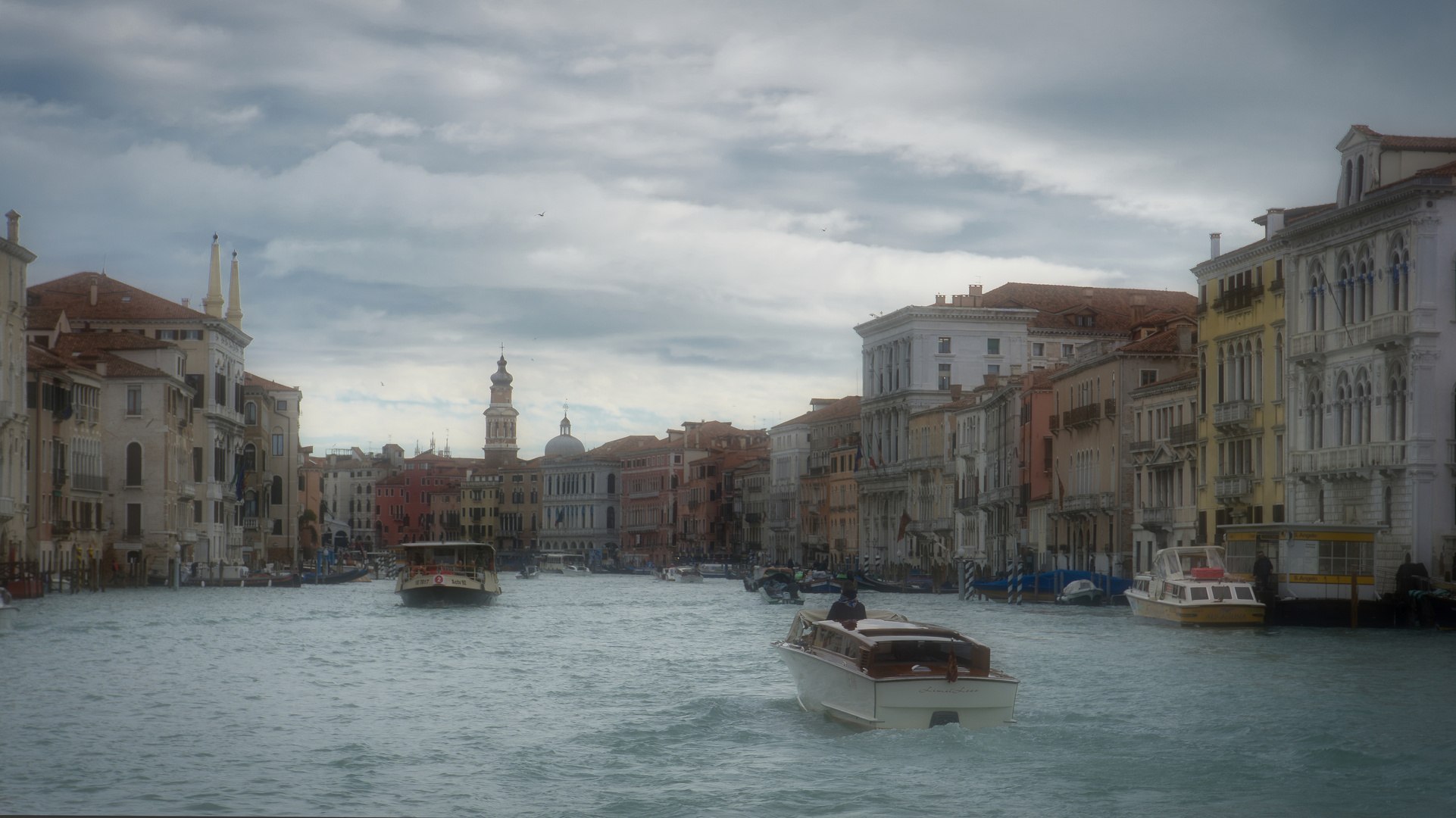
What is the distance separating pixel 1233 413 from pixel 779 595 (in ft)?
55.9

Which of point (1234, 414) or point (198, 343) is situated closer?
point (1234, 414)

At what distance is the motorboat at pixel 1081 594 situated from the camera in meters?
51.2

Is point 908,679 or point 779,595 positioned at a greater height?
point 908,679

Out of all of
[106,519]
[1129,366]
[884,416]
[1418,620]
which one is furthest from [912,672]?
[884,416]

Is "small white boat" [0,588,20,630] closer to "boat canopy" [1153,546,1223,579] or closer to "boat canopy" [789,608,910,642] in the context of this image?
"boat canopy" [789,608,910,642]

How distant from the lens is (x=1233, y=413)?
160 ft

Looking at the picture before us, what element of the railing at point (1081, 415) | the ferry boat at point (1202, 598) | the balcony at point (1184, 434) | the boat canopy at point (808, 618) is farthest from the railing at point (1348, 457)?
the boat canopy at point (808, 618)

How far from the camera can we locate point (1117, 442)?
58.2 m

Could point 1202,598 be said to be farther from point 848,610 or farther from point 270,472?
point 270,472

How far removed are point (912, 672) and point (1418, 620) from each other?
22836mm

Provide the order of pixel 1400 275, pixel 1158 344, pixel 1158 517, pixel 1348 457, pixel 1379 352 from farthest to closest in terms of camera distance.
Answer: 1. pixel 1158 344
2. pixel 1158 517
3. pixel 1348 457
4. pixel 1379 352
5. pixel 1400 275

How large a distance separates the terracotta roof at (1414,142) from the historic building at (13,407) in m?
37.0

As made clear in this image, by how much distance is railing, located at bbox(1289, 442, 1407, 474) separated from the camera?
1559 inches

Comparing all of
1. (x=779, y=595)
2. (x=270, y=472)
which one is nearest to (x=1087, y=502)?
(x=779, y=595)
